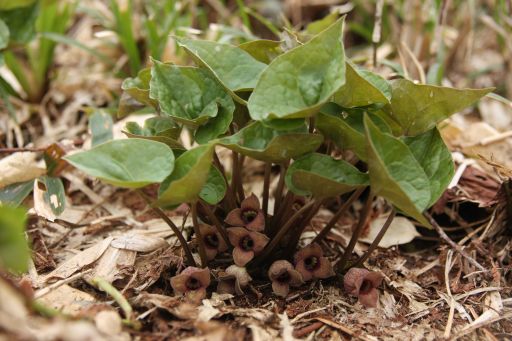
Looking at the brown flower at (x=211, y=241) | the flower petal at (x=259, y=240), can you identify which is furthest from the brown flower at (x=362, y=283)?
the brown flower at (x=211, y=241)

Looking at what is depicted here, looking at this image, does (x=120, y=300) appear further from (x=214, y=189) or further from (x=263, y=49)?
(x=263, y=49)

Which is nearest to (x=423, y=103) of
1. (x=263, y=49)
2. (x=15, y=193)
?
(x=263, y=49)

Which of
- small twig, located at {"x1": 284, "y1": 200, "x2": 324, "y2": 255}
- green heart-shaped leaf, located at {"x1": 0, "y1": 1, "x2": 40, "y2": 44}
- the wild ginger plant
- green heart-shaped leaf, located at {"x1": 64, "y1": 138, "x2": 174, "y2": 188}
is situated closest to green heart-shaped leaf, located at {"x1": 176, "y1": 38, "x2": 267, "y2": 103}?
the wild ginger plant

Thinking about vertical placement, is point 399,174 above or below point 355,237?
above

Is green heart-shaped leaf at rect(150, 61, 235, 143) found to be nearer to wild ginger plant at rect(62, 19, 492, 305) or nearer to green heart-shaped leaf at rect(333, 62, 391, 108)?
wild ginger plant at rect(62, 19, 492, 305)

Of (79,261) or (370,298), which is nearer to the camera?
(370,298)

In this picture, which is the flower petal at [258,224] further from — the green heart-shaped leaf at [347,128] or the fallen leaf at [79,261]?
the fallen leaf at [79,261]
